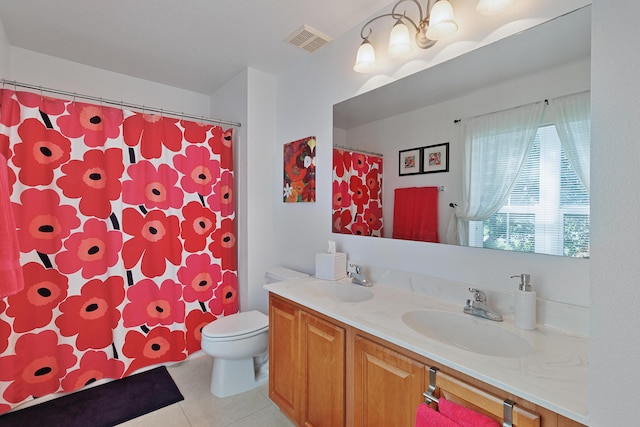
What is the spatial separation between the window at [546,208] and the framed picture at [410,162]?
0.46 metres

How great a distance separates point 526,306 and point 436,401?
0.50 meters

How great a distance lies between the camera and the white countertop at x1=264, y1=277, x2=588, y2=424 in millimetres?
721

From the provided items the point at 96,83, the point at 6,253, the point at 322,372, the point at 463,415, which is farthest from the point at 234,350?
the point at 96,83

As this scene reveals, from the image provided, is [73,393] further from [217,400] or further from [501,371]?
[501,371]

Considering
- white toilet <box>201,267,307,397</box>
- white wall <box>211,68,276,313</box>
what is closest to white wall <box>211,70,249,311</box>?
white wall <box>211,68,276,313</box>

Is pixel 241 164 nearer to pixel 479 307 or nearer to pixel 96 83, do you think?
pixel 96 83

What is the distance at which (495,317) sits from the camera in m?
1.16

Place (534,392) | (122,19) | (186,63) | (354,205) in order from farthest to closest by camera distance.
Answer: (186,63)
(354,205)
(122,19)
(534,392)

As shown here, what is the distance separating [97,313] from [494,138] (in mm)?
2595

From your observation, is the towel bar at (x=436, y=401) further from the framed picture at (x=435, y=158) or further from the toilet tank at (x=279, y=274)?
the toilet tank at (x=279, y=274)

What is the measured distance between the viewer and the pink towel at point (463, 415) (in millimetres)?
793

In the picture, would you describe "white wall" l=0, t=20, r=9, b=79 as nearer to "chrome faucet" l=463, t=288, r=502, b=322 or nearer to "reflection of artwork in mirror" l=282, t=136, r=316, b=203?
"reflection of artwork in mirror" l=282, t=136, r=316, b=203

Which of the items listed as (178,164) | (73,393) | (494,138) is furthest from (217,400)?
(494,138)

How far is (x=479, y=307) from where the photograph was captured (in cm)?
122
